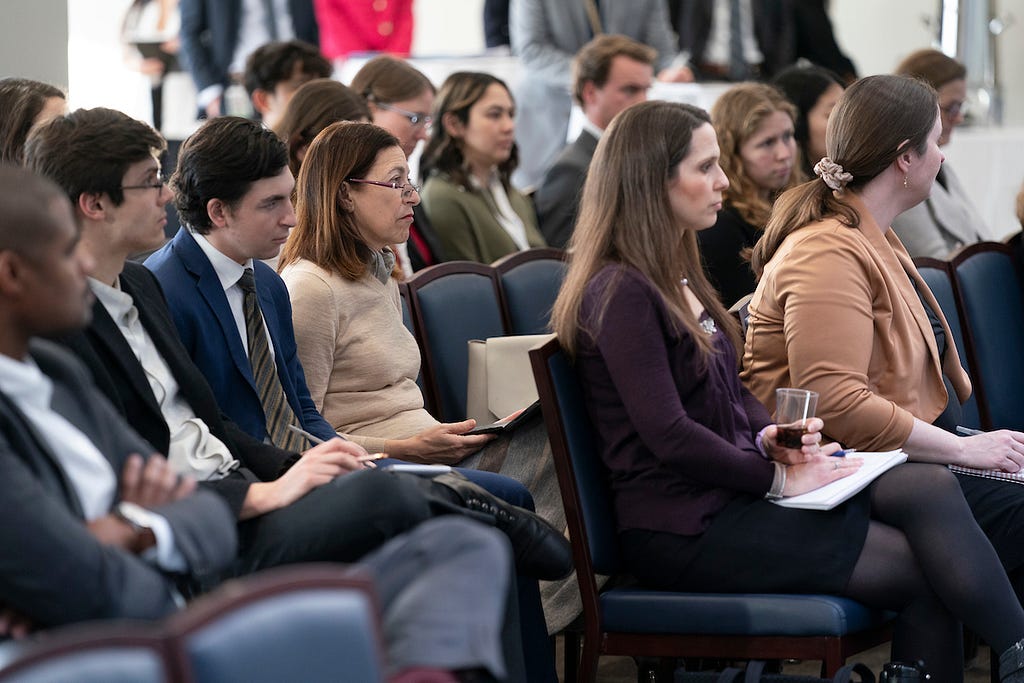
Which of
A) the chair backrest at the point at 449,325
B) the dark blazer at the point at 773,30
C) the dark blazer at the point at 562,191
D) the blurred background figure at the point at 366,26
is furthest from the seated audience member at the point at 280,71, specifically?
the dark blazer at the point at 773,30

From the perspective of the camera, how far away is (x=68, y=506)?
1.81m

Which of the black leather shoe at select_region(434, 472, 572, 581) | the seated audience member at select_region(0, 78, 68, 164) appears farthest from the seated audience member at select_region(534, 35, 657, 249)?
the black leather shoe at select_region(434, 472, 572, 581)

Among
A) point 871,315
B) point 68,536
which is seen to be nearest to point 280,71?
point 871,315

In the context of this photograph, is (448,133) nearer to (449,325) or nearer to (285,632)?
(449,325)

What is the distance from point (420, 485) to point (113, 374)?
0.53m

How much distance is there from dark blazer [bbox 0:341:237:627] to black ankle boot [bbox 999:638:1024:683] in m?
1.44

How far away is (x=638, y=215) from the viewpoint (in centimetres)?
271

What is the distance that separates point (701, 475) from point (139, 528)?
112 cm

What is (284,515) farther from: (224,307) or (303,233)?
(303,233)

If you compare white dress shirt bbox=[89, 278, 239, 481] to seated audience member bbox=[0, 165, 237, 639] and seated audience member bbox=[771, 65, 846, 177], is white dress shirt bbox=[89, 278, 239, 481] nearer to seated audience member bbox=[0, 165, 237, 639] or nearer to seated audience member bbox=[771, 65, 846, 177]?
seated audience member bbox=[0, 165, 237, 639]

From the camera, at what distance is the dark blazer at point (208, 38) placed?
6375 mm

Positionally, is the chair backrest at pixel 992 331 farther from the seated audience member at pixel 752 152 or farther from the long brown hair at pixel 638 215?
the long brown hair at pixel 638 215

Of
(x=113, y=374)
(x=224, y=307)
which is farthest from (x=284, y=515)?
(x=224, y=307)

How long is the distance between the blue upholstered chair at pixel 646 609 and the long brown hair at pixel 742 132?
1.69 meters
